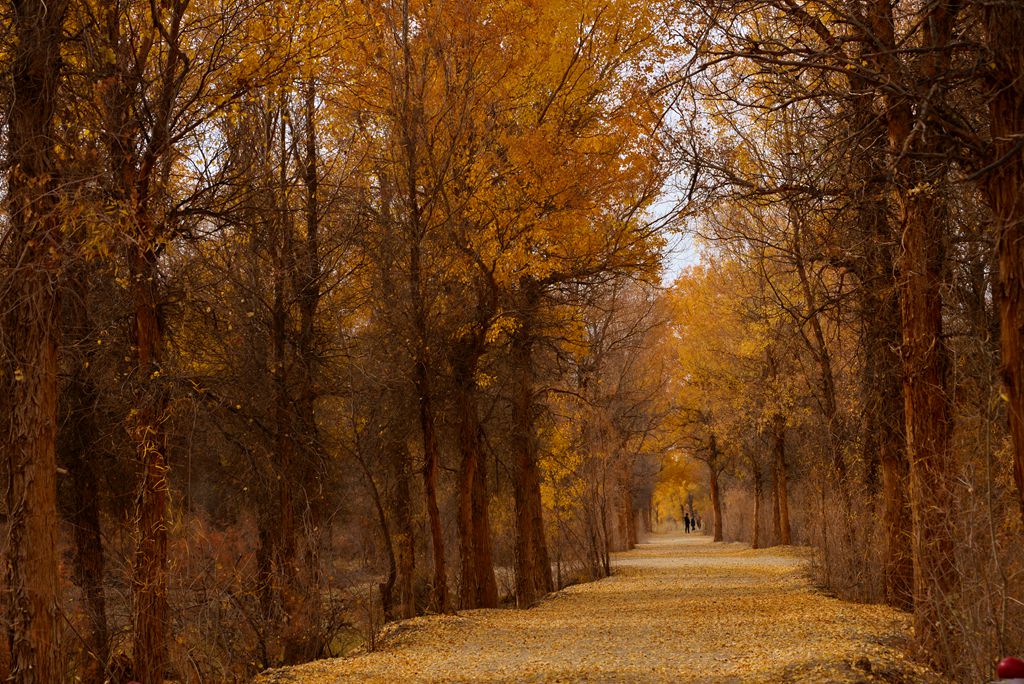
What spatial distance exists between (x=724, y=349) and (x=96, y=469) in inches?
766

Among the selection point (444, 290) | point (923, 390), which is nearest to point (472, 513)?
point (444, 290)

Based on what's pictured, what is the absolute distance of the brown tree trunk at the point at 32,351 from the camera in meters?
7.62

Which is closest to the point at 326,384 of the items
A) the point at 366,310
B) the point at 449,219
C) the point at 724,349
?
the point at 366,310

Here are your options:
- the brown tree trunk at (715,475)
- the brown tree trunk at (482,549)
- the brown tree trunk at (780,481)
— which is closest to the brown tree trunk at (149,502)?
the brown tree trunk at (482,549)

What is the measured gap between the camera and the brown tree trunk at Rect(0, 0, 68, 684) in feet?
25.0

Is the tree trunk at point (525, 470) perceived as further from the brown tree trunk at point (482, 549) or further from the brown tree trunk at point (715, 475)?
the brown tree trunk at point (715, 475)

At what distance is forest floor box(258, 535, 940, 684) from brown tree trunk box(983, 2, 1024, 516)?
3.06 meters

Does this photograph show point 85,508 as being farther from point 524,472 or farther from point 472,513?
point 524,472

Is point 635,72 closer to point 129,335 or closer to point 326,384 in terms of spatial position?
point 326,384

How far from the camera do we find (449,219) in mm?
15586

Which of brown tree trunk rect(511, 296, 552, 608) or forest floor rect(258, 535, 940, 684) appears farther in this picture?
brown tree trunk rect(511, 296, 552, 608)

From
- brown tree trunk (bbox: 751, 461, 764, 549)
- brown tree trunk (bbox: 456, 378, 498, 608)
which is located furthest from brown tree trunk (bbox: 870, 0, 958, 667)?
brown tree trunk (bbox: 751, 461, 764, 549)

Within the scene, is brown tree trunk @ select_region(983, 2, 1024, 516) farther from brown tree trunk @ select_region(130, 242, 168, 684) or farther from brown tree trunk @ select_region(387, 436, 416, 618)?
brown tree trunk @ select_region(387, 436, 416, 618)

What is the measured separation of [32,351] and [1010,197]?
715 centimetres
